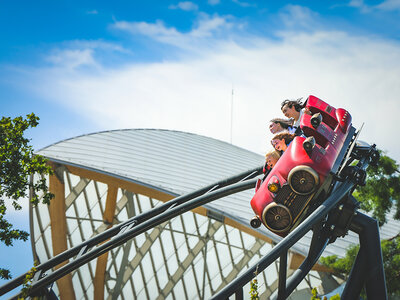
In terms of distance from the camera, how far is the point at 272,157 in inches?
225

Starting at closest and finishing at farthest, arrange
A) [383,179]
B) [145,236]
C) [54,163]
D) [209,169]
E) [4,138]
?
[4,138] < [383,179] < [54,163] < [209,169] < [145,236]


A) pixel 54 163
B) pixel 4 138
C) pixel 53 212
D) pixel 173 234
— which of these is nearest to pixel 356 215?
pixel 4 138

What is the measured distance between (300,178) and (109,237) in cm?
281

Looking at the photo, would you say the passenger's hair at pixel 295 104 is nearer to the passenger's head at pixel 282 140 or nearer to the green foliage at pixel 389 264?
the passenger's head at pixel 282 140

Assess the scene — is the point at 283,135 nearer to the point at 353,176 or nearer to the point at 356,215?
the point at 353,176

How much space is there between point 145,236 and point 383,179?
12.9 meters

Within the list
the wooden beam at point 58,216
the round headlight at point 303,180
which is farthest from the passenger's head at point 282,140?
the wooden beam at point 58,216

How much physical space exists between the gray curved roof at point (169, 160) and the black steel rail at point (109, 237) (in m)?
7.48

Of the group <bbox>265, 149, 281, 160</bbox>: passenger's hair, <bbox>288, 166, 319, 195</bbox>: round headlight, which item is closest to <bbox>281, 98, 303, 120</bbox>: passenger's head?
<bbox>265, 149, 281, 160</bbox>: passenger's hair

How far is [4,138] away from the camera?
9.76 metres

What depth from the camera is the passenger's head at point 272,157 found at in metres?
5.69

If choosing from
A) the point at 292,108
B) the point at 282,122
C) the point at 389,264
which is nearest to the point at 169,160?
the point at 389,264

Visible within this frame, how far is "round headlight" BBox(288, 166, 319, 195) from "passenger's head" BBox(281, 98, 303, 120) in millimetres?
1021

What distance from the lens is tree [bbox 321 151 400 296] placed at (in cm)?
1102
